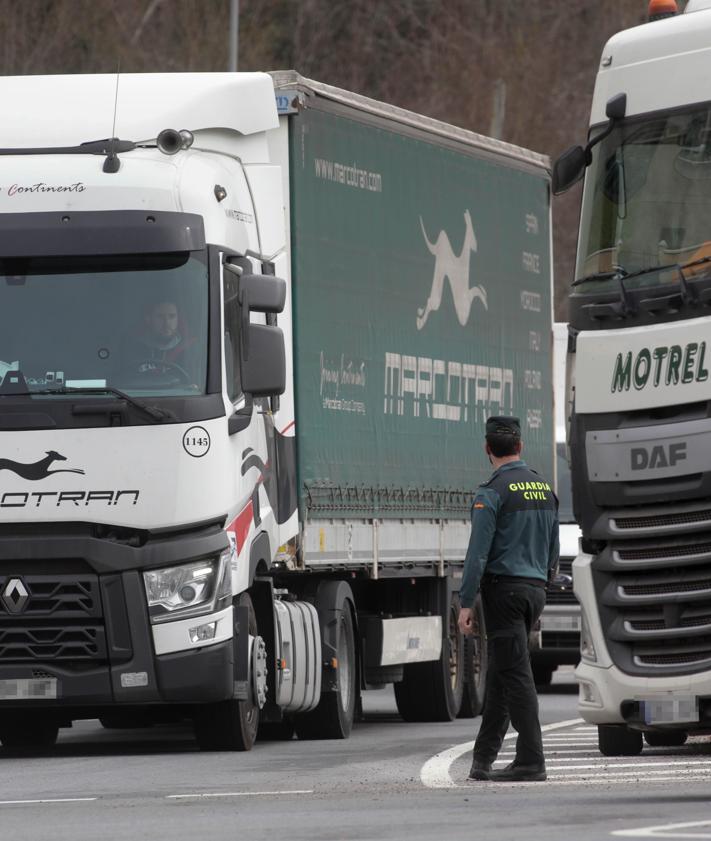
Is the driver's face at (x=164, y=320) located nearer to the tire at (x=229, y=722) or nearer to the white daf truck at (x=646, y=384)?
the tire at (x=229, y=722)

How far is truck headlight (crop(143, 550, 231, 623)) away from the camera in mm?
15172

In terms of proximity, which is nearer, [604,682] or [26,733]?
[604,682]

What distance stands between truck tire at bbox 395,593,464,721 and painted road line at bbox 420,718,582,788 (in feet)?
7.69

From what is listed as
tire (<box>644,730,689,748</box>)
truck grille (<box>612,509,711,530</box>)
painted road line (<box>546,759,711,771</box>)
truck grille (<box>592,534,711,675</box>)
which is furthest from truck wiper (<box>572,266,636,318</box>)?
tire (<box>644,730,689,748</box>)

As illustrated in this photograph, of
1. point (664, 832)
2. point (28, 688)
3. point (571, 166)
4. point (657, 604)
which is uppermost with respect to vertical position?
point (571, 166)

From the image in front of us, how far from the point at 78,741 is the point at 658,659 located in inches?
246

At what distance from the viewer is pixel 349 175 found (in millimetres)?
18547

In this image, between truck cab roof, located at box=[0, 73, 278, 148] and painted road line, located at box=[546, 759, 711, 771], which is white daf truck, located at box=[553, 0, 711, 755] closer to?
painted road line, located at box=[546, 759, 711, 771]

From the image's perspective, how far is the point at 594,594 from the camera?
14008 millimetres

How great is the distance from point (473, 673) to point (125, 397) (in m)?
7.62

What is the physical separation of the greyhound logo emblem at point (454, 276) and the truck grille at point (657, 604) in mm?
6419

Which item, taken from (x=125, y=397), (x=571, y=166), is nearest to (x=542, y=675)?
(x=125, y=397)

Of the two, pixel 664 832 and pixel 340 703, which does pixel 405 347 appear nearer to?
pixel 340 703

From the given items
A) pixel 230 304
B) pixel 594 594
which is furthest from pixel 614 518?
pixel 230 304
